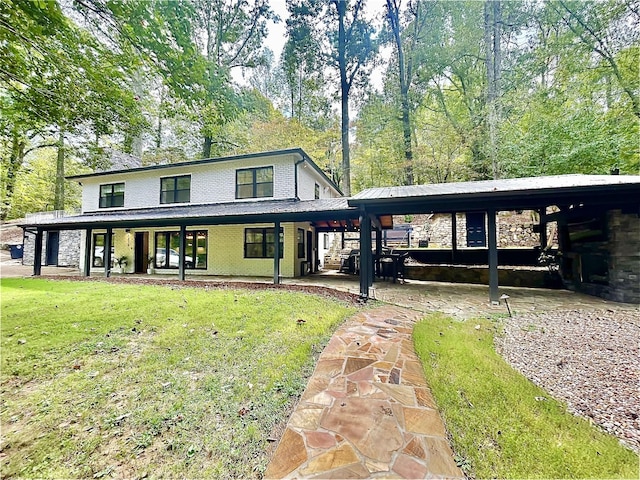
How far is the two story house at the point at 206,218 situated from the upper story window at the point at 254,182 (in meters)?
0.04

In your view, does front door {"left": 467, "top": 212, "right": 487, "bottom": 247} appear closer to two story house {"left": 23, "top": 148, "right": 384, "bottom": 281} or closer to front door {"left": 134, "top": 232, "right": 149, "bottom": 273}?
two story house {"left": 23, "top": 148, "right": 384, "bottom": 281}

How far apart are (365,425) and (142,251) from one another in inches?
571

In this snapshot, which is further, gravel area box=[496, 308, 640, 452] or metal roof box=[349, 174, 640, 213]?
metal roof box=[349, 174, 640, 213]

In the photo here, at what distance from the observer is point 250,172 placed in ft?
38.0

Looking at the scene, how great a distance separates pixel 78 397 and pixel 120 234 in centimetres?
1316

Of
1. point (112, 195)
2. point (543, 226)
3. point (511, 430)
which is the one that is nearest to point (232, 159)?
point (112, 195)

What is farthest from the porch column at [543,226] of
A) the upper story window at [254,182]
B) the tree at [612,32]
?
the upper story window at [254,182]

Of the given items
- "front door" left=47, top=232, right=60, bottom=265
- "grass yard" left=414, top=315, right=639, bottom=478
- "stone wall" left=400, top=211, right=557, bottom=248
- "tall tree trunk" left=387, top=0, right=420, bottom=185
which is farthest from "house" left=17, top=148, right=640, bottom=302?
"tall tree trunk" left=387, top=0, right=420, bottom=185

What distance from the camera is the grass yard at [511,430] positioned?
Result: 1.78m

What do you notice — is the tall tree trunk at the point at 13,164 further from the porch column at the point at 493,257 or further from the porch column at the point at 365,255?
the porch column at the point at 493,257

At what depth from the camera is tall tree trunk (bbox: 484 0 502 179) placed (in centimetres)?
1375

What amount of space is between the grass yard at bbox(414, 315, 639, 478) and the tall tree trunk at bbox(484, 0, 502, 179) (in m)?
13.8

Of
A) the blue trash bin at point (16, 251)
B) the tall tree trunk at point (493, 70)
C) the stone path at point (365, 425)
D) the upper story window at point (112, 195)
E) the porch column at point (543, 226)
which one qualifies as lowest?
the stone path at point (365, 425)

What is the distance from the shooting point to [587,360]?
11.1 feet
